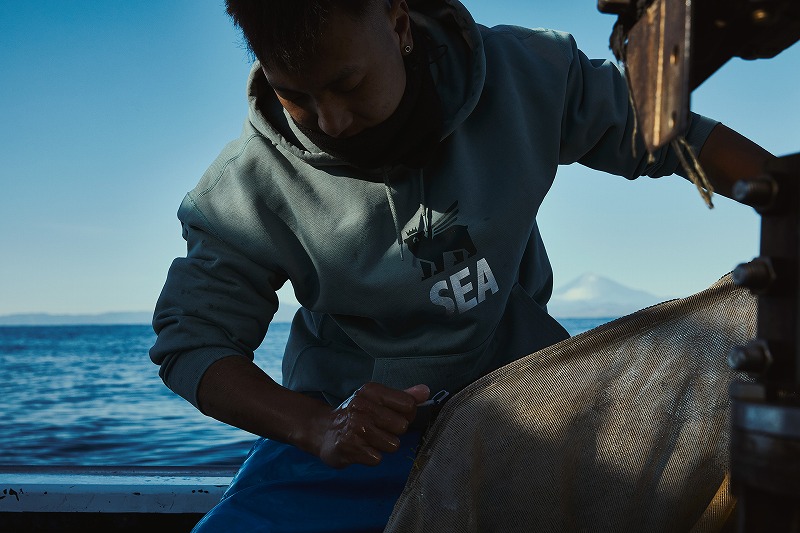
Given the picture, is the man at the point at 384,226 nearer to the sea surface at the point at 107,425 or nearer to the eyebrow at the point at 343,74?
the eyebrow at the point at 343,74

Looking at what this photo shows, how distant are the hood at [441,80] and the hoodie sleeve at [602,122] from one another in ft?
0.70

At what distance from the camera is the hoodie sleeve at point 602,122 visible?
5.57ft

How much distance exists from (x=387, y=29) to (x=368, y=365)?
674mm

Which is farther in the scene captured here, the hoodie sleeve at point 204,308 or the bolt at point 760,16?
the hoodie sleeve at point 204,308

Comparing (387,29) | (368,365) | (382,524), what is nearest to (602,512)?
(382,524)

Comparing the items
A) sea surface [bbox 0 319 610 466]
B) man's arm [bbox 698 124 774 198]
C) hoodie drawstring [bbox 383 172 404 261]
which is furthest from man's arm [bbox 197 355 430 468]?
sea surface [bbox 0 319 610 466]

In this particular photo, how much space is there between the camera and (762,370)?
70 centimetres

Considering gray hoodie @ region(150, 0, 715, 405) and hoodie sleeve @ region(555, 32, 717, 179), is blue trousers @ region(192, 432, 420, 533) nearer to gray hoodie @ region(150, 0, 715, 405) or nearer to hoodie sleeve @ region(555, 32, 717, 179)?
gray hoodie @ region(150, 0, 715, 405)

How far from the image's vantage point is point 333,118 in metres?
1.40

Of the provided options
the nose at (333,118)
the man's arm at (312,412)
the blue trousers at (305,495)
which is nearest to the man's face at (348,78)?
the nose at (333,118)

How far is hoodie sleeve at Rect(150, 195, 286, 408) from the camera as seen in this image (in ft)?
5.21

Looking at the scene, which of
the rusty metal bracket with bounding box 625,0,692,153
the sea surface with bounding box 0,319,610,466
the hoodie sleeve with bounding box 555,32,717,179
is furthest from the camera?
the sea surface with bounding box 0,319,610,466

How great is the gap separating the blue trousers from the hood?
0.57 meters

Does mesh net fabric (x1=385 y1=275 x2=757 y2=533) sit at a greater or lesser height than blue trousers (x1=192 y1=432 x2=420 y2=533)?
greater
